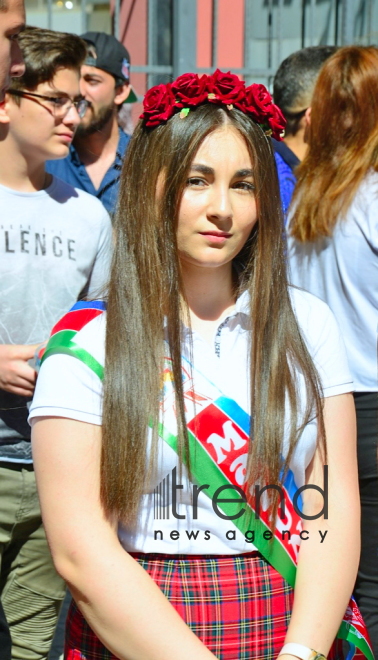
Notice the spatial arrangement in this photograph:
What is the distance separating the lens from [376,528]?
2553 millimetres

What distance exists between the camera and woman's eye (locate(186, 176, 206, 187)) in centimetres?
175

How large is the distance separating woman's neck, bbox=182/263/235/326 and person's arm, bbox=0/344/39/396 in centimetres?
56

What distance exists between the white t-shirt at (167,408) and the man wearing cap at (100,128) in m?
1.98

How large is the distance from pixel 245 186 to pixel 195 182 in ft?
0.38

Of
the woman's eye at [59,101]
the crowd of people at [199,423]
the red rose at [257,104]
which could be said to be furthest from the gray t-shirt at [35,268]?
the red rose at [257,104]

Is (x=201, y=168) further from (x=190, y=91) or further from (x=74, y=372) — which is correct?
(x=74, y=372)

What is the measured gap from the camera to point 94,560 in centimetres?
158

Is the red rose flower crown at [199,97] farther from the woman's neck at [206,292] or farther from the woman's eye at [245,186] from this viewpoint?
the woman's neck at [206,292]

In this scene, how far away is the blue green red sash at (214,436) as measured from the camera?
166 cm

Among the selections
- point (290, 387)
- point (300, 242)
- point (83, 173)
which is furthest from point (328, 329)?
point (83, 173)

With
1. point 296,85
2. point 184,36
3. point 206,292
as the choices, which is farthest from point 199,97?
point 184,36

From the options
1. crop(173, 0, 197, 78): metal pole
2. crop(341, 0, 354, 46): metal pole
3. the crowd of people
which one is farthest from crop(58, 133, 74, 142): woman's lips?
crop(341, 0, 354, 46): metal pole

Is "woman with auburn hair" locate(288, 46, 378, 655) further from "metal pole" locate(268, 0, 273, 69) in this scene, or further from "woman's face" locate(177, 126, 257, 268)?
"metal pole" locate(268, 0, 273, 69)

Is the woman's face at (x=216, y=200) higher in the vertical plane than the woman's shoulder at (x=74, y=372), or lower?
higher
